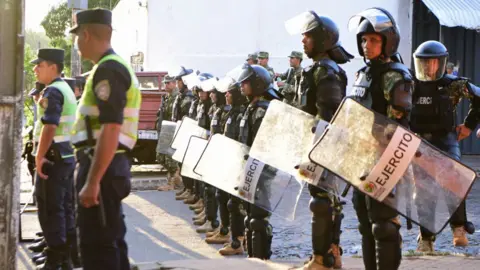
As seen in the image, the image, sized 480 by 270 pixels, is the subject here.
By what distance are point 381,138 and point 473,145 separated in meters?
17.5

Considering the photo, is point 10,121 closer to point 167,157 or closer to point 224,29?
point 167,157

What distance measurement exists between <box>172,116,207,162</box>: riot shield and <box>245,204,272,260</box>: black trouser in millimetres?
3358

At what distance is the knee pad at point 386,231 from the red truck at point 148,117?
13241mm

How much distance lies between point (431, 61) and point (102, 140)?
15.8 ft

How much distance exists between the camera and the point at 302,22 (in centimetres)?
775

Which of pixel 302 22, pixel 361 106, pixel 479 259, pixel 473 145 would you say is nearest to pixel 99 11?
pixel 361 106

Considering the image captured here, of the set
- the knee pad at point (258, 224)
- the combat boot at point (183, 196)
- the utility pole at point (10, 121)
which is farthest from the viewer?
the combat boot at point (183, 196)

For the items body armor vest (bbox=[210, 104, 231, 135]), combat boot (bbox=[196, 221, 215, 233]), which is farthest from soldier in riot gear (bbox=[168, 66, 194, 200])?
body armor vest (bbox=[210, 104, 231, 135])

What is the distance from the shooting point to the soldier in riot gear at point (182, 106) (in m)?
14.9

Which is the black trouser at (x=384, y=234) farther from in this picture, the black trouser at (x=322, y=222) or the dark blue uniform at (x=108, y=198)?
the dark blue uniform at (x=108, y=198)

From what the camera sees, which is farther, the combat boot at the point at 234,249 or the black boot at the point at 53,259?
the combat boot at the point at 234,249

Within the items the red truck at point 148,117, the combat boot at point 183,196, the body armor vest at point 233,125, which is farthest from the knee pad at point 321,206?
the red truck at point 148,117

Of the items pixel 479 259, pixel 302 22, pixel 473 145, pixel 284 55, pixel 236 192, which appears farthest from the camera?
pixel 284 55

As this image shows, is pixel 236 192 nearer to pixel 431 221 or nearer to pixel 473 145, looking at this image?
pixel 431 221
